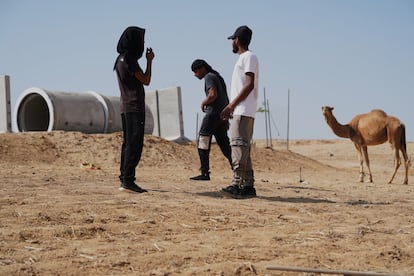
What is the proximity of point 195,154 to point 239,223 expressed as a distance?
12970 mm

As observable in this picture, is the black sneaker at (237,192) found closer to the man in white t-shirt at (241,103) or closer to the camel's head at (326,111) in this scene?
the man in white t-shirt at (241,103)

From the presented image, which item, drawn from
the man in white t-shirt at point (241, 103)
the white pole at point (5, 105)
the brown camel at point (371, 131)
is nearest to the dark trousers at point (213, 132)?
the man in white t-shirt at point (241, 103)

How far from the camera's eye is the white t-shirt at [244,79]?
666 cm

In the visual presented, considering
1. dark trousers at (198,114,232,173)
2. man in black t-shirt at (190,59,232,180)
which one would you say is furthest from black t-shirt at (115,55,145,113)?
dark trousers at (198,114,232,173)

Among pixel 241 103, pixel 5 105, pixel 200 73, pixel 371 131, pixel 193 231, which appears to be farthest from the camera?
pixel 5 105

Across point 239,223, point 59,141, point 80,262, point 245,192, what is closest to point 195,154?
point 59,141

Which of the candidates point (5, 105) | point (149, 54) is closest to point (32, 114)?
point (5, 105)

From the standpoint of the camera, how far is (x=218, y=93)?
8953 millimetres

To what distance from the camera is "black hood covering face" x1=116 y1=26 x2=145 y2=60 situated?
692 centimetres

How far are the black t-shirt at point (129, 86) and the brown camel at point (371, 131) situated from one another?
7.44m

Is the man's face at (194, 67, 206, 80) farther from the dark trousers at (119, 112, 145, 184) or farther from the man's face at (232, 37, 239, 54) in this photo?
the dark trousers at (119, 112, 145, 184)

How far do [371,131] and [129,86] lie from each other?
26.5 ft

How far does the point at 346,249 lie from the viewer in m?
4.41

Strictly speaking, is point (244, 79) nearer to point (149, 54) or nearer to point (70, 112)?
point (149, 54)
